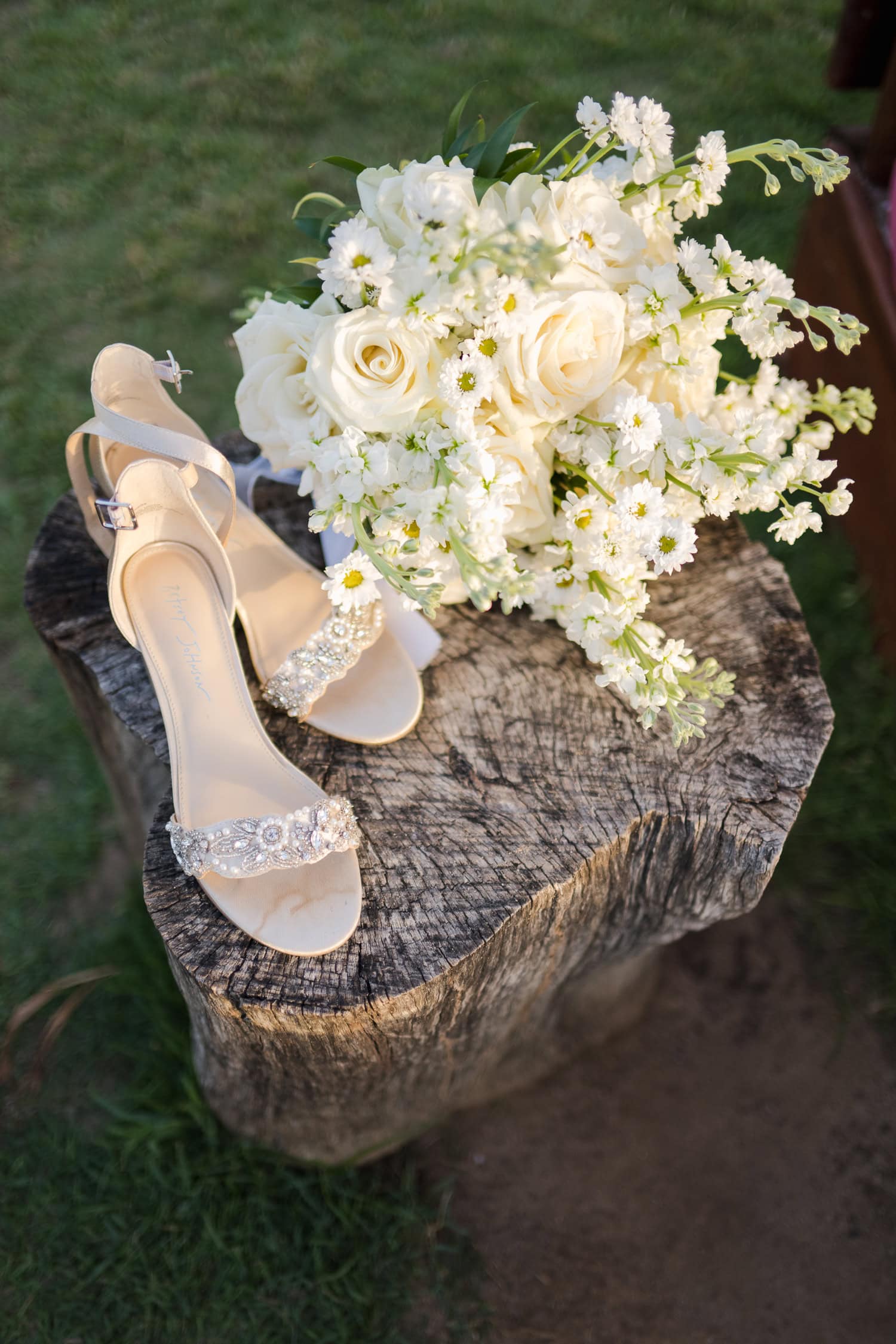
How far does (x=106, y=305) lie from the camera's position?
309 cm

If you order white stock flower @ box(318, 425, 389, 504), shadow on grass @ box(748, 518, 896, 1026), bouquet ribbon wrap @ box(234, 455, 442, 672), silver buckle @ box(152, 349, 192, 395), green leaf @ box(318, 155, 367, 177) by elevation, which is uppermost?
green leaf @ box(318, 155, 367, 177)

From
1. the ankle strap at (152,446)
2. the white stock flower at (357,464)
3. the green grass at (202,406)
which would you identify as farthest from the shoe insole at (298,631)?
the green grass at (202,406)

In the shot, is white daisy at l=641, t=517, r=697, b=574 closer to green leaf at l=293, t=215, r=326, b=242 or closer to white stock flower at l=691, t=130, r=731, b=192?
white stock flower at l=691, t=130, r=731, b=192

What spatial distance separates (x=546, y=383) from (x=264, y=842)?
2.16 ft

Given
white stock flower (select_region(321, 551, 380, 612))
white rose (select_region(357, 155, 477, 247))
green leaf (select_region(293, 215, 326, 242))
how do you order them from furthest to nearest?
green leaf (select_region(293, 215, 326, 242)) → white stock flower (select_region(321, 551, 380, 612)) → white rose (select_region(357, 155, 477, 247))

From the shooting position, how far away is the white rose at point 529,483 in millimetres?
1200

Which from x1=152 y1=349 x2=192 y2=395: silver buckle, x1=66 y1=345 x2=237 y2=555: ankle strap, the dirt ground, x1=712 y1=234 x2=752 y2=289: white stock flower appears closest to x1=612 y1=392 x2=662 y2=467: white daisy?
x1=712 y1=234 x2=752 y2=289: white stock flower

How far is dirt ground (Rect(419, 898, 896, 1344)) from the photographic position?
1677 millimetres

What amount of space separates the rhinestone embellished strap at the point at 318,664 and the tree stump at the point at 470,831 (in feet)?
0.18

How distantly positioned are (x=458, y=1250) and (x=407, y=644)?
109cm

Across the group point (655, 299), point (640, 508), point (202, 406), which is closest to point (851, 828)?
point (640, 508)

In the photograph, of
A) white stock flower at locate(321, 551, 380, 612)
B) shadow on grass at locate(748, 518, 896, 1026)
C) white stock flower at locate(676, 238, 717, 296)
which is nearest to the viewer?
white stock flower at locate(321, 551, 380, 612)

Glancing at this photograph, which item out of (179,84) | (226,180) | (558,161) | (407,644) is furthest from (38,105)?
(407,644)

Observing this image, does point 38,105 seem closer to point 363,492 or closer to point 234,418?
point 234,418
